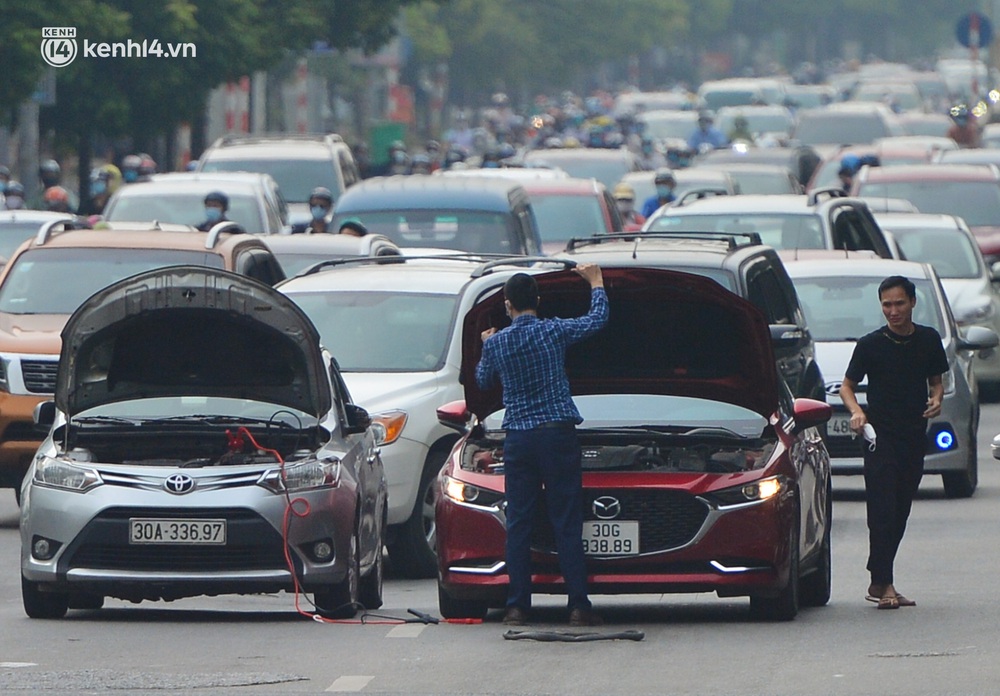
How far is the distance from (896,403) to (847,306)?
6804mm

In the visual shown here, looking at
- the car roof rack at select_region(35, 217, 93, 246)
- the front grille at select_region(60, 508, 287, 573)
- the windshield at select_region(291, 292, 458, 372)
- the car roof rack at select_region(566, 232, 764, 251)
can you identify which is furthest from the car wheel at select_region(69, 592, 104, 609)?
the car roof rack at select_region(35, 217, 93, 246)

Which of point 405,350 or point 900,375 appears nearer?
point 900,375

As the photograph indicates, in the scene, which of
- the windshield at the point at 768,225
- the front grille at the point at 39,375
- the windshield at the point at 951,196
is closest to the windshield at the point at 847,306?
the windshield at the point at 768,225

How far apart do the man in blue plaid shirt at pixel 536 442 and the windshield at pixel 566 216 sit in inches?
585

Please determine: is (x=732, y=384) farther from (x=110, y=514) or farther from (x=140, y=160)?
(x=140, y=160)

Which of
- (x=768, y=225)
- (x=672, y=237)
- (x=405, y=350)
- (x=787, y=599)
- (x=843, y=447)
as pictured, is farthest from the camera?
(x=768, y=225)

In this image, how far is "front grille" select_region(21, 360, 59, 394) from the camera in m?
16.3

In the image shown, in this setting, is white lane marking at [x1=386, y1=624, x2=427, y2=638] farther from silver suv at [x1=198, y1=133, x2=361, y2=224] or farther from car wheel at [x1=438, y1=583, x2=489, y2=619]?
silver suv at [x1=198, y1=133, x2=361, y2=224]

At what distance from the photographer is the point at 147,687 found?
9.79m

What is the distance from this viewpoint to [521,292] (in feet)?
37.6

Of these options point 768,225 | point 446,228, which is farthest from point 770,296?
point 446,228

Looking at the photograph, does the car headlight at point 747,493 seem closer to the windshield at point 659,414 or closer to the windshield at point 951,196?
the windshield at point 659,414

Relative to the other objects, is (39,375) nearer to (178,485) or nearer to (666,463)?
(178,485)

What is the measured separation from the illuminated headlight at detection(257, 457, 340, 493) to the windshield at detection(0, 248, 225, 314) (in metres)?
5.48
